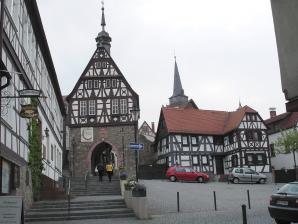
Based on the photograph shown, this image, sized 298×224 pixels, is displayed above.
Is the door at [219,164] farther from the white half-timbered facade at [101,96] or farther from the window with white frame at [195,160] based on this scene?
the white half-timbered facade at [101,96]

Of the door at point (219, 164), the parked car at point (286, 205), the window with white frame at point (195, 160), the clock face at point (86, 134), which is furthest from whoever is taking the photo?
the door at point (219, 164)

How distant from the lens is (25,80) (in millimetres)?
17828

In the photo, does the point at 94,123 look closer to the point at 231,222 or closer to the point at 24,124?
the point at 24,124

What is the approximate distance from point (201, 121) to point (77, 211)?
130ft

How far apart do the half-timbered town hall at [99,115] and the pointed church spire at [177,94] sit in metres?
35.3

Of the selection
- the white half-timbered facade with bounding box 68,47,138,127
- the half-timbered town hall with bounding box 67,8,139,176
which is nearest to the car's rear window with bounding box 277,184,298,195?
the half-timbered town hall with bounding box 67,8,139,176

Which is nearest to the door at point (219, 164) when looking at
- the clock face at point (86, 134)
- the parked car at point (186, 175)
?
the parked car at point (186, 175)

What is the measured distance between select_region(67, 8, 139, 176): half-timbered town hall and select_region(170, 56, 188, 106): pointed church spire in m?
35.3

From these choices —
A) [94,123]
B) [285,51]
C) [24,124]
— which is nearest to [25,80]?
[24,124]

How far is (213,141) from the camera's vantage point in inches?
2199

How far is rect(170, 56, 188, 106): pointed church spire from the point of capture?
81506mm

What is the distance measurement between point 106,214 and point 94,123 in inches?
1122

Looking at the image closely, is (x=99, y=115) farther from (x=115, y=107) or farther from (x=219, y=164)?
(x=219, y=164)

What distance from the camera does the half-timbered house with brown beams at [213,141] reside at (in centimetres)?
5219
